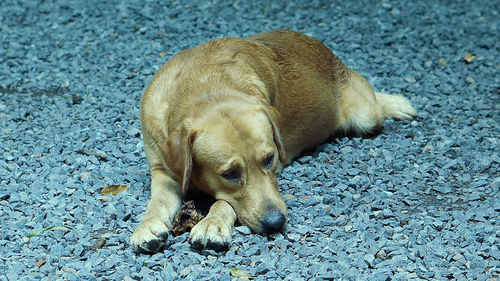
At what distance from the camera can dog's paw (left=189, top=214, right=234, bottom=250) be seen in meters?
4.14

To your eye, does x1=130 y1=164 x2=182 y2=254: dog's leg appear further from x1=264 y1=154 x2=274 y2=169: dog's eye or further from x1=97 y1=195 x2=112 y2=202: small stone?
x1=264 y1=154 x2=274 y2=169: dog's eye

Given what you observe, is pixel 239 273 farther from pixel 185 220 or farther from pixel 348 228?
pixel 348 228

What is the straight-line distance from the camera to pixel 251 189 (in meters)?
4.38

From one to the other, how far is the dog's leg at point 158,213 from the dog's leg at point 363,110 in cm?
203

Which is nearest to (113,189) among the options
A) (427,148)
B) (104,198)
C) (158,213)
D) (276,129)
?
(104,198)

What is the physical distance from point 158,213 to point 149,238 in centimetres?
37

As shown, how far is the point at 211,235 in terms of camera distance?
414 cm

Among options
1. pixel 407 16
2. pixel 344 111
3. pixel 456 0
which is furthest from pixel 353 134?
pixel 456 0

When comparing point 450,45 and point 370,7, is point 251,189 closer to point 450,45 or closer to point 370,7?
point 450,45

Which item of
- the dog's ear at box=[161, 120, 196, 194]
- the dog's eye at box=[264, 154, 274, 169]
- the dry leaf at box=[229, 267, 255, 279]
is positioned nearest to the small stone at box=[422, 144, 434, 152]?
the dog's eye at box=[264, 154, 274, 169]

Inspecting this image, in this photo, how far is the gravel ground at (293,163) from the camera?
411 centimetres

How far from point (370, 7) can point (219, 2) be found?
2129 mm

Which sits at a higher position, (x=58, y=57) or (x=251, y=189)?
(x=251, y=189)

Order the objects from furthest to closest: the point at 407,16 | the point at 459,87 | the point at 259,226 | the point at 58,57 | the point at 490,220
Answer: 1. the point at 407,16
2. the point at 58,57
3. the point at 459,87
4. the point at 490,220
5. the point at 259,226
